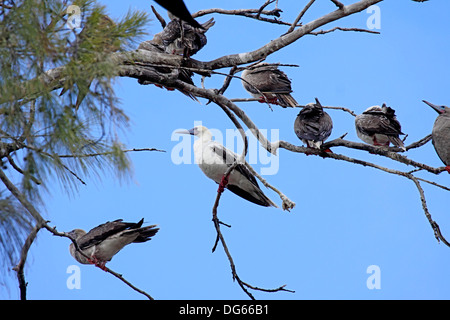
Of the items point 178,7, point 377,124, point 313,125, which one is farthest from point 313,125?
point 178,7

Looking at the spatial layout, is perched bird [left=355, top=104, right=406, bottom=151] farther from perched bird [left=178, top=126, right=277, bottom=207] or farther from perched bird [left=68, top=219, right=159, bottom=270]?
perched bird [left=68, top=219, right=159, bottom=270]

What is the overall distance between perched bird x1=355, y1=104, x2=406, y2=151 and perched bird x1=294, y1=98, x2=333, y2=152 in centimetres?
24

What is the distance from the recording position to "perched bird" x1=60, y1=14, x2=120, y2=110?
2.17m

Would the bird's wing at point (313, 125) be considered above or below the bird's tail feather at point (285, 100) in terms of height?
below

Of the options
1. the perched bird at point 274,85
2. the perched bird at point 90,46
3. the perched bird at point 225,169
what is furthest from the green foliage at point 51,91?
the perched bird at point 274,85

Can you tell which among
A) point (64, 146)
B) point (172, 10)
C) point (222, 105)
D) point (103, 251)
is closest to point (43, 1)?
point (64, 146)

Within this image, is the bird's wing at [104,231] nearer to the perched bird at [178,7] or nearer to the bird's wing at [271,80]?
the bird's wing at [271,80]

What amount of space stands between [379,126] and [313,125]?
463 millimetres

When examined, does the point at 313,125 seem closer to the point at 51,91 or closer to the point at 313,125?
the point at 313,125

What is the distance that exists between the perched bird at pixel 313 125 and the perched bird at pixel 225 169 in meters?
0.50

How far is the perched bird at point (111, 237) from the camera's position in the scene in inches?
155

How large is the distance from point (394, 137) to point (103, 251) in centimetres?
218

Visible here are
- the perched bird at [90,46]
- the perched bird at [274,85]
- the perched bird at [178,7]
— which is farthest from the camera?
the perched bird at [274,85]
